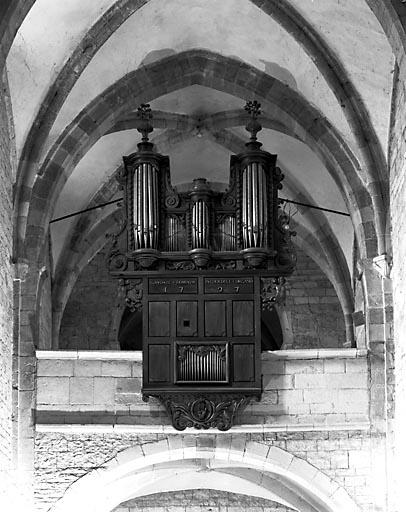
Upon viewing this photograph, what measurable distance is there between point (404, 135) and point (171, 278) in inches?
141

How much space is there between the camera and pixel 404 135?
16750 mm

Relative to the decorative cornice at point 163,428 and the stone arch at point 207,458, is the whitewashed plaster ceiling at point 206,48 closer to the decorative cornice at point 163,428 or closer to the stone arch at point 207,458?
the decorative cornice at point 163,428

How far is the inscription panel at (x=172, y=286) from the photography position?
1891cm

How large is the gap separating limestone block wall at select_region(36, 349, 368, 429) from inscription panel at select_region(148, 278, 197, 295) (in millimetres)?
806

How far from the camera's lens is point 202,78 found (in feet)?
67.7

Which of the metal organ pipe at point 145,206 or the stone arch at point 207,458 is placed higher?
the metal organ pipe at point 145,206

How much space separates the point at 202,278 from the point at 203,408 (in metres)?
1.50

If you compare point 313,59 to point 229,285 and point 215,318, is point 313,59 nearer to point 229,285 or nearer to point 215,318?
point 229,285

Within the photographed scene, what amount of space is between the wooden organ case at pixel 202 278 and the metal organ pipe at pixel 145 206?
11mm

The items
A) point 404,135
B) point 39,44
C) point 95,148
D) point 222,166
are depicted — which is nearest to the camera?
point 404,135

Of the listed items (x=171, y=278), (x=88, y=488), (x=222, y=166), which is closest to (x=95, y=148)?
(x=222, y=166)

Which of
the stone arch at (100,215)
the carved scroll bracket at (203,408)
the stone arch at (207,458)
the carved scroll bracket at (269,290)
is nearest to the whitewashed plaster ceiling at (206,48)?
the stone arch at (100,215)

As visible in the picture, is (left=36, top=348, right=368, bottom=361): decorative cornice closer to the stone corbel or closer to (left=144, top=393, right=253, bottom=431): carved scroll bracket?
(left=144, top=393, right=253, bottom=431): carved scroll bracket

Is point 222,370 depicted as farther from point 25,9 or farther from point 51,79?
point 25,9
